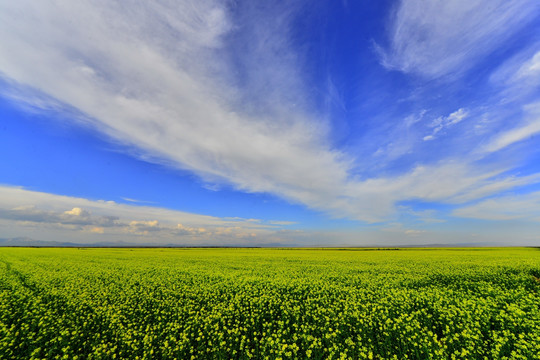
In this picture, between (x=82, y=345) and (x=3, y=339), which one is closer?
(x=3, y=339)

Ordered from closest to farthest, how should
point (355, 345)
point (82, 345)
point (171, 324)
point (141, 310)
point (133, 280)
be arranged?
point (355, 345), point (82, 345), point (171, 324), point (141, 310), point (133, 280)

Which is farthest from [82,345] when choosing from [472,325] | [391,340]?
[472,325]

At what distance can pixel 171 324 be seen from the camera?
1028 centimetres

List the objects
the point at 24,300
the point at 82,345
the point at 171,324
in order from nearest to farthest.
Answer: the point at 82,345, the point at 171,324, the point at 24,300

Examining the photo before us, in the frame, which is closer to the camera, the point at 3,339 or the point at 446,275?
the point at 3,339

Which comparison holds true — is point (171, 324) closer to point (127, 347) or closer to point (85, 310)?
point (127, 347)

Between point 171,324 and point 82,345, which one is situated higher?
point 171,324

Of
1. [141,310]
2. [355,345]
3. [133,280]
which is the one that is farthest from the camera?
[133,280]

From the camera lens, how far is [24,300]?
14.5 metres

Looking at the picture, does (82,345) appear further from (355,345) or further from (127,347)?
(355,345)

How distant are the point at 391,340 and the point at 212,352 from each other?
696cm

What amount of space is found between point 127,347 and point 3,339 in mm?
4765

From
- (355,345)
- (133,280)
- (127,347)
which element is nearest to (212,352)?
(127,347)

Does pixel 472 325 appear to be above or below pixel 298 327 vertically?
above
